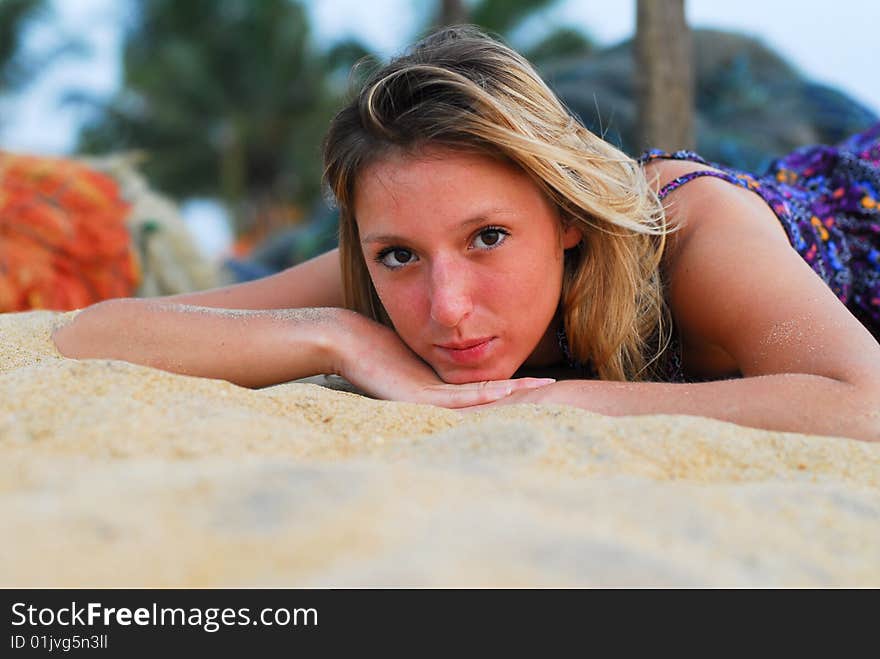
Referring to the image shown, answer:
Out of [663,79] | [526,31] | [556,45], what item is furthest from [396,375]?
[556,45]

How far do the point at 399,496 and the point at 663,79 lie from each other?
4.30m

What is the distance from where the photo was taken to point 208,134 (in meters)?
26.7

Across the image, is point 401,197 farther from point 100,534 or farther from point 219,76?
point 219,76

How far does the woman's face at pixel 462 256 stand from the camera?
2040 mm

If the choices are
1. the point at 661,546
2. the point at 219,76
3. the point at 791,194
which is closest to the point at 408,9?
the point at 219,76

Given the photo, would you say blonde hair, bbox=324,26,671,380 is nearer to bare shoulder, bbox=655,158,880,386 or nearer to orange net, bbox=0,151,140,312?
bare shoulder, bbox=655,158,880,386

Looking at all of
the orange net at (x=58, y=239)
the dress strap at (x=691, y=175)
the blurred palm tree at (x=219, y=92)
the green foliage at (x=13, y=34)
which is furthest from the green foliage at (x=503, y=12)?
the dress strap at (x=691, y=175)

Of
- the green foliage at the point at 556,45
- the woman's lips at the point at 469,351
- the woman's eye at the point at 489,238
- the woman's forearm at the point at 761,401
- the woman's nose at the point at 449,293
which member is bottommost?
the woman's forearm at the point at 761,401

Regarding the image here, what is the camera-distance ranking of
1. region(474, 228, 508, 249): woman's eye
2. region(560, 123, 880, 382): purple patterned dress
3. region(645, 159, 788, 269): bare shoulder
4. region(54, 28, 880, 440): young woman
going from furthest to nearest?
1. region(560, 123, 880, 382): purple patterned dress
2. region(645, 159, 788, 269): bare shoulder
3. region(474, 228, 508, 249): woman's eye
4. region(54, 28, 880, 440): young woman

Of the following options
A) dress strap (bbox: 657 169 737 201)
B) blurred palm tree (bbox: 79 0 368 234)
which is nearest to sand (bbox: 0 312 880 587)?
dress strap (bbox: 657 169 737 201)

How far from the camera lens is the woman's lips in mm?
2113

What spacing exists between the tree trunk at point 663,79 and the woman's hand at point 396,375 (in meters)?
3.13

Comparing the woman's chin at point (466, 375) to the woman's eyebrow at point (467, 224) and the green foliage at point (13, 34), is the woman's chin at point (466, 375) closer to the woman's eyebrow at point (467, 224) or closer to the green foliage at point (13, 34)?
the woman's eyebrow at point (467, 224)
